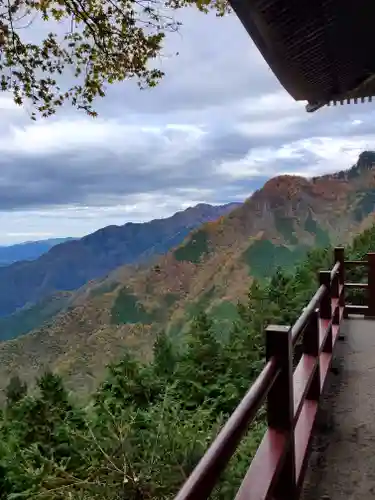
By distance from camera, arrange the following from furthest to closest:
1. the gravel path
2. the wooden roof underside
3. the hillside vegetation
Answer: the hillside vegetation
the gravel path
the wooden roof underside

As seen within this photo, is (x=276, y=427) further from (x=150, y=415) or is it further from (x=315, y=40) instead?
(x=150, y=415)

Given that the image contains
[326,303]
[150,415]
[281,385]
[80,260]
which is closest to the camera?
[281,385]

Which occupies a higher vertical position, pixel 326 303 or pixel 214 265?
pixel 326 303

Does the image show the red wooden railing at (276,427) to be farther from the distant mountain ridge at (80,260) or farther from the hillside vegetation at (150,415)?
the distant mountain ridge at (80,260)

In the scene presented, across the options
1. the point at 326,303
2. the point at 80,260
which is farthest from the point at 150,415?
the point at 80,260

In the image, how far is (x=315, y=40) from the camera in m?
2.52

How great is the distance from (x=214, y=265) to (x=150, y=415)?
37.5 ft

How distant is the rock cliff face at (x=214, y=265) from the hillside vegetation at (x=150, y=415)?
19.8ft

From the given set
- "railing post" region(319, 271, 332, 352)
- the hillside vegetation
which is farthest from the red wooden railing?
the hillside vegetation

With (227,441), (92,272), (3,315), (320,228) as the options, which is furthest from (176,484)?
(92,272)

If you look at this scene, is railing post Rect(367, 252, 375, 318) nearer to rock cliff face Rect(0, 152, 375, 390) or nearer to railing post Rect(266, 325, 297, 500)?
railing post Rect(266, 325, 297, 500)

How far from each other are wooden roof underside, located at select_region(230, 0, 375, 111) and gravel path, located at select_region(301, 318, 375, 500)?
2.20 m

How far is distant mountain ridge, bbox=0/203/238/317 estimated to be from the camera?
20625 millimetres

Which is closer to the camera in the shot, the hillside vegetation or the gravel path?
the gravel path
